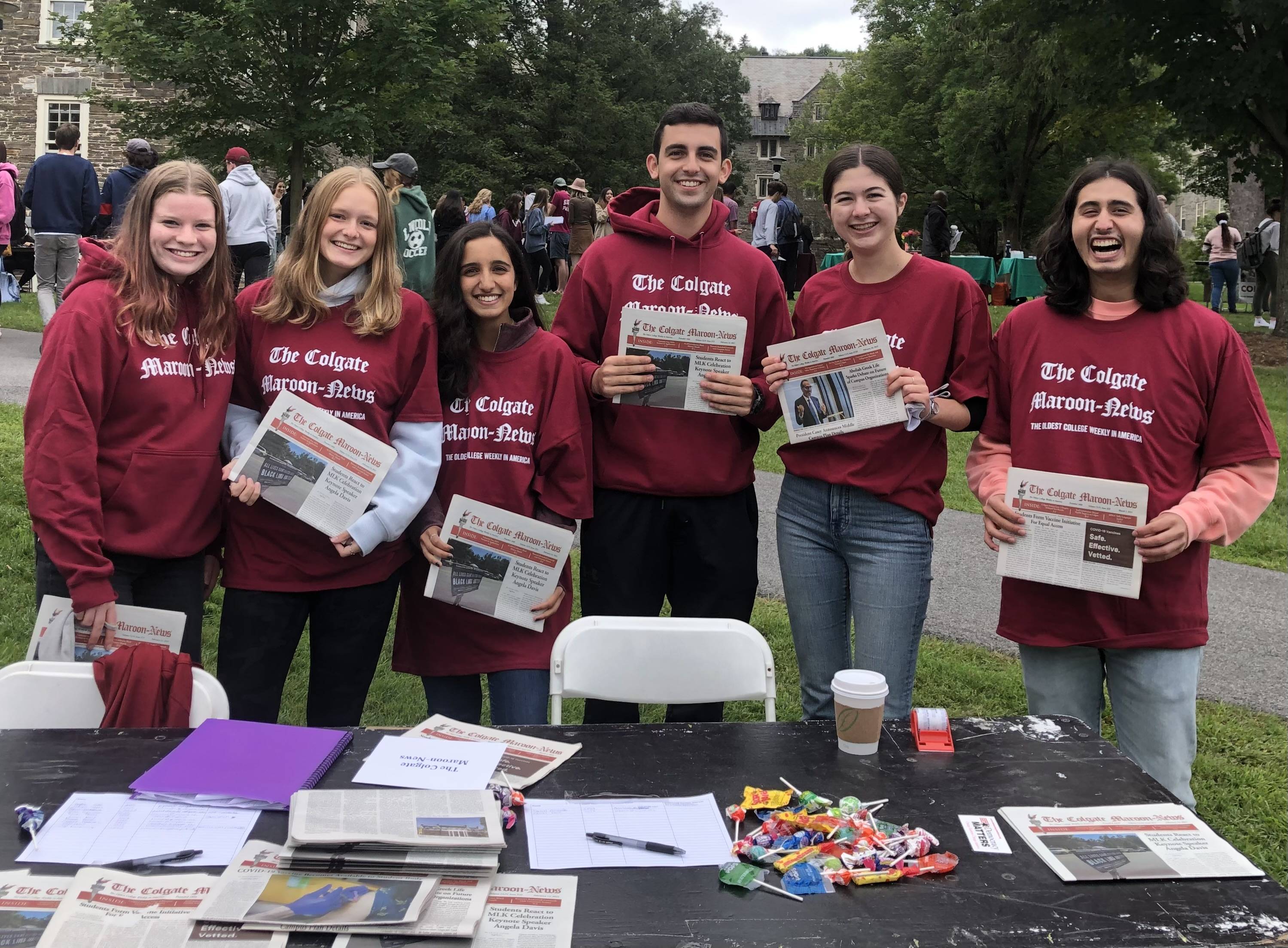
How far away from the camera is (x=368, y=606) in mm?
3301

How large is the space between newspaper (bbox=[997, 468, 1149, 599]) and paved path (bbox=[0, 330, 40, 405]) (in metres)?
8.06

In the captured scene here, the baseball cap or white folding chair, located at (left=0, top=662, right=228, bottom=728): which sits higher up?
the baseball cap

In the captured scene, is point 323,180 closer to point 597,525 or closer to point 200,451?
point 200,451

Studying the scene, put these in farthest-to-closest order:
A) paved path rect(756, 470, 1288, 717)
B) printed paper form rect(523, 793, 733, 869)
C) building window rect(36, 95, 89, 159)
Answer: building window rect(36, 95, 89, 159)
paved path rect(756, 470, 1288, 717)
printed paper form rect(523, 793, 733, 869)

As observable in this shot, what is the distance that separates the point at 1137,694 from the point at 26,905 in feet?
8.36

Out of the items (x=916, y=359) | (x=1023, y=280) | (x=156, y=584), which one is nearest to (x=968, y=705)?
(x=916, y=359)

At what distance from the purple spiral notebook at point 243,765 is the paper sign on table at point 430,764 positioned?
0.10 m

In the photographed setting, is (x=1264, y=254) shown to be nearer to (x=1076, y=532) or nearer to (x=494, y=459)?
(x=1076, y=532)

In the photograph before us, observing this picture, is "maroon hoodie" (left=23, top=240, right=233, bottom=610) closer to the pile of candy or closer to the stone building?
the pile of candy

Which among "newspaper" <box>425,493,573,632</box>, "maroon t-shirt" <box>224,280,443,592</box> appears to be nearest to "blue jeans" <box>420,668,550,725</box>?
"newspaper" <box>425,493,573,632</box>

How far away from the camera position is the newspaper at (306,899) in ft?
5.91

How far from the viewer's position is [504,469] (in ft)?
11.2

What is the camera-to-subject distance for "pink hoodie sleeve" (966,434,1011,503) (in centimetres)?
313

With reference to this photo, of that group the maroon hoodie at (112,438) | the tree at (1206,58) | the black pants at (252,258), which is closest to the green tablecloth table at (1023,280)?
the tree at (1206,58)
